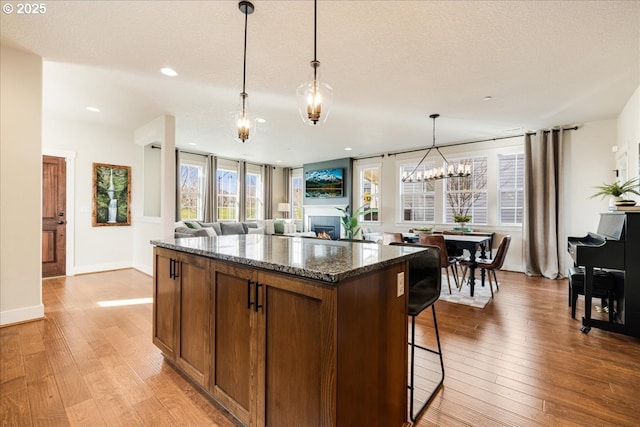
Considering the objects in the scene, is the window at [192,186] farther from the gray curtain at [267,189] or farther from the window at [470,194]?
the window at [470,194]

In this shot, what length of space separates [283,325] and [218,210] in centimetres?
767

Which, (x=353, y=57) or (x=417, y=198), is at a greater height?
(x=353, y=57)

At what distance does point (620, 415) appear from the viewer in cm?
165

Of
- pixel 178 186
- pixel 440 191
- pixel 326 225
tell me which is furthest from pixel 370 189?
pixel 178 186

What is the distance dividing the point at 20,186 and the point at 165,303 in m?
2.36

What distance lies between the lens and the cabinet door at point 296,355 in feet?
3.56

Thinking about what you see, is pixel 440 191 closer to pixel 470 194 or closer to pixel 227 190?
pixel 470 194

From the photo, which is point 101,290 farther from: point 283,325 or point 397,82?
point 397,82

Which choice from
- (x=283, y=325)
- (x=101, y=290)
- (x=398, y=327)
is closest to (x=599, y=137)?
(x=398, y=327)

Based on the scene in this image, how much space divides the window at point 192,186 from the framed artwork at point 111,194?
5.35 feet

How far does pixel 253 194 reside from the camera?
9.41 meters

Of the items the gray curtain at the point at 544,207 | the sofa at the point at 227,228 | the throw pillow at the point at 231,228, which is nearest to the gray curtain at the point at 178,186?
the sofa at the point at 227,228

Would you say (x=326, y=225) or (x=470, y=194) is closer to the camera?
(x=470, y=194)

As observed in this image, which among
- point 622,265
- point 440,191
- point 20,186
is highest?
point 440,191
